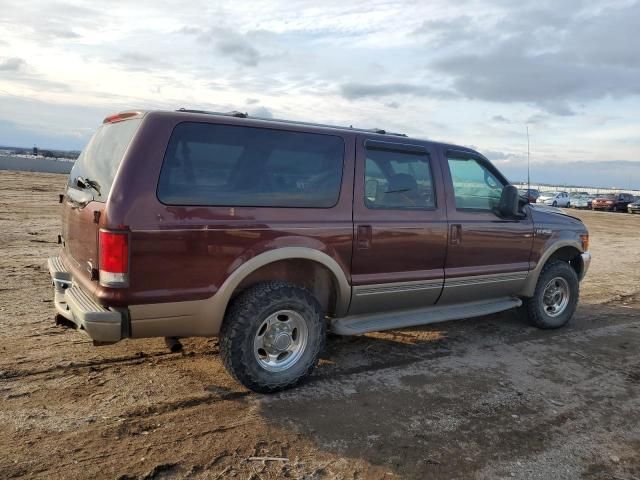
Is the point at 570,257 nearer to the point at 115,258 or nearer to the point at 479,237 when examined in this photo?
the point at 479,237

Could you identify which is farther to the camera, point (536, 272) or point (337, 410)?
point (536, 272)

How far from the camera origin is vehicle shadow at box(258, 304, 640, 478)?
3.40 m

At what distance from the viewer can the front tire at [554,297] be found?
6.05 meters

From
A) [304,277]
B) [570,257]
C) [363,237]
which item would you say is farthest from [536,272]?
[304,277]

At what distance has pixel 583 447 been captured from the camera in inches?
139

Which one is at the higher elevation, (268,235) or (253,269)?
(268,235)

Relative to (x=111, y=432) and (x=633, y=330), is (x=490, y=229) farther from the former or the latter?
(x=111, y=432)

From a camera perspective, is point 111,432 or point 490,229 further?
point 490,229

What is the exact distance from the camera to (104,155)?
3.95m

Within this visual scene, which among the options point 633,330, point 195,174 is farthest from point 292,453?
point 633,330

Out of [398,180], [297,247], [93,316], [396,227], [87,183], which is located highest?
[398,180]

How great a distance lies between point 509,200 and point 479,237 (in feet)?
1.69

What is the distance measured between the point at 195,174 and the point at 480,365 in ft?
10.3

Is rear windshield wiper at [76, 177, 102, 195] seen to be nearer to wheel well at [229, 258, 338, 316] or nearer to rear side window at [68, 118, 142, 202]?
rear side window at [68, 118, 142, 202]
